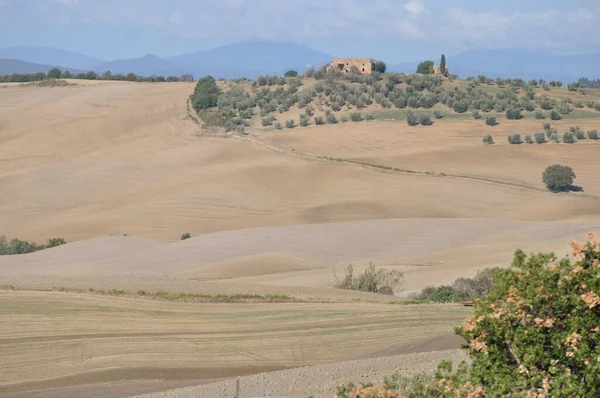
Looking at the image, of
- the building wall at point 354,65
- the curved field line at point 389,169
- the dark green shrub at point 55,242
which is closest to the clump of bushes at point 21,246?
the dark green shrub at point 55,242

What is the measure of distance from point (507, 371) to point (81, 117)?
87572 millimetres

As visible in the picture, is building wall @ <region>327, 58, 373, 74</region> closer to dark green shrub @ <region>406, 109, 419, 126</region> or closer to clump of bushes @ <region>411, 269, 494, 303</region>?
dark green shrub @ <region>406, 109, 419, 126</region>

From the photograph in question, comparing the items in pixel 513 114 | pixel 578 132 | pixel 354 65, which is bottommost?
pixel 578 132

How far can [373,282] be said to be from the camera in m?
32.8

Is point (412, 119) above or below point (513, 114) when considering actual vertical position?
below

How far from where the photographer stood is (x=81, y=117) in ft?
307

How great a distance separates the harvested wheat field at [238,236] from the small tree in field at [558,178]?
898 mm

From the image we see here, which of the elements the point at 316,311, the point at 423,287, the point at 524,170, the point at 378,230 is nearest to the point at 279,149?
the point at 524,170

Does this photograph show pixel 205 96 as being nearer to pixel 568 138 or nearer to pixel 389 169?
pixel 389 169

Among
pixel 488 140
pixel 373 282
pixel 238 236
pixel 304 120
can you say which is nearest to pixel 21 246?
pixel 238 236

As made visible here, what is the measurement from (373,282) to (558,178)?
30344mm

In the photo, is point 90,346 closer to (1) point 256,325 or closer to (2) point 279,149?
(1) point 256,325

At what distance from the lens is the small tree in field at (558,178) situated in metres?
59.5

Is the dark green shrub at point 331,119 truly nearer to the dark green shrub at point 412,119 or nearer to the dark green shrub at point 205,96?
the dark green shrub at point 412,119
